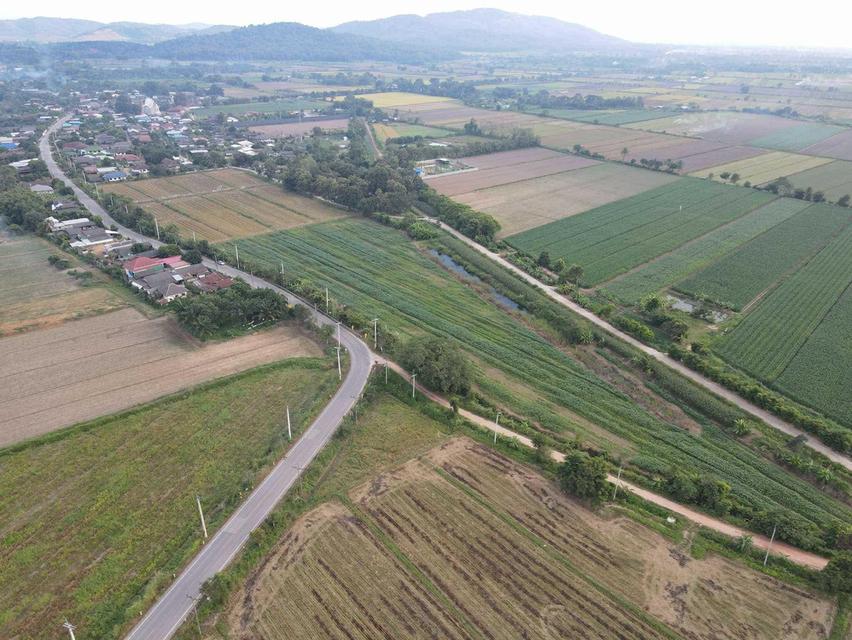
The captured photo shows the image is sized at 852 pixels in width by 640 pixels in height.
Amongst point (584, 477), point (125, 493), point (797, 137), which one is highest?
point (797, 137)

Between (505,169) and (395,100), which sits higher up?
(395,100)

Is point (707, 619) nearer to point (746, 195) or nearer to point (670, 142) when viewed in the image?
point (746, 195)

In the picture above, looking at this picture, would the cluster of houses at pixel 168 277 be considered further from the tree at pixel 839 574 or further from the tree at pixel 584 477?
the tree at pixel 839 574

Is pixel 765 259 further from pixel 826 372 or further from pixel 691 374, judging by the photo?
pixel 691 374

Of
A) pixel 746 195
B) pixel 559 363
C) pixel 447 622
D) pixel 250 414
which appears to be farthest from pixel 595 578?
pixel 746 195

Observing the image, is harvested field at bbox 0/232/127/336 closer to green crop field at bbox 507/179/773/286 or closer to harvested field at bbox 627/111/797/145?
green crop field at bbox 507/179/773/286

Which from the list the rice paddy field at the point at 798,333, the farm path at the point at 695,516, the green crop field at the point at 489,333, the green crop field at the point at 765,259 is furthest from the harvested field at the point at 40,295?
the green crop field at the point at 765,259

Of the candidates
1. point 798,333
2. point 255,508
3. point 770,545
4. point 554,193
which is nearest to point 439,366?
point 255,508
